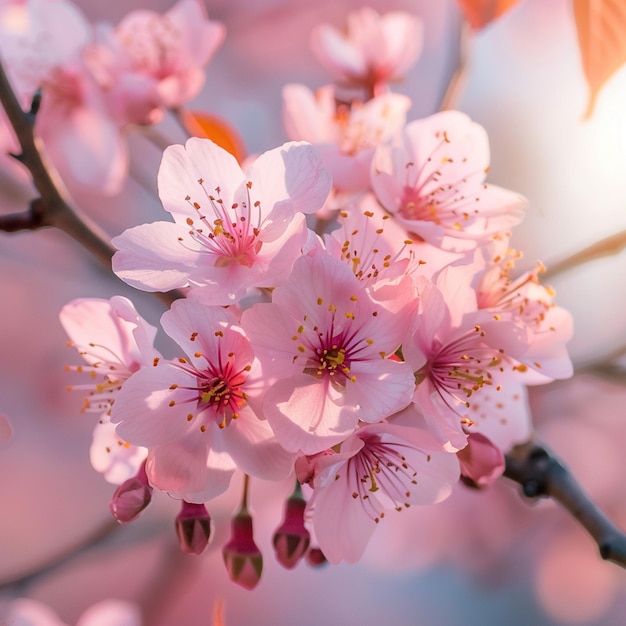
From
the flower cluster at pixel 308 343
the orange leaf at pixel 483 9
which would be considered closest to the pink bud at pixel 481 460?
the flower cluster at pixel 308 343

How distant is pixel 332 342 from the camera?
37 centimetres

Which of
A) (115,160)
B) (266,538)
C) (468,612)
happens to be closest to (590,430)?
(468,612)

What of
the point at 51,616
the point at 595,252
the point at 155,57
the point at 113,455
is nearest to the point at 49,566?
the point at 51,616

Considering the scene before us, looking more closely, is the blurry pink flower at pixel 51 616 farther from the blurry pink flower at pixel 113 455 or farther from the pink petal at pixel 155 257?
the pink petal at pixel 155 257

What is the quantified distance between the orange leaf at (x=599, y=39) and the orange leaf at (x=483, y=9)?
0.09 m

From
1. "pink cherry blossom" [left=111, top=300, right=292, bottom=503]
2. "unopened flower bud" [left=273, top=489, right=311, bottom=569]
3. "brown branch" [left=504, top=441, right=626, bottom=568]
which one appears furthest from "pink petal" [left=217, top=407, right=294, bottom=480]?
"brown branch" [left=504, top=441, right=626, bottom=568]

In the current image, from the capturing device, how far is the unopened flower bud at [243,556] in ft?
1.55

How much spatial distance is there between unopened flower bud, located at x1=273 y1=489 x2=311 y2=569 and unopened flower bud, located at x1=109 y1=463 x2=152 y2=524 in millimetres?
100

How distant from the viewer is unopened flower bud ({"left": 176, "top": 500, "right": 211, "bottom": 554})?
406 millimetres

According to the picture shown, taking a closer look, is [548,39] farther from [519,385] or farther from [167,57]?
[519,385]

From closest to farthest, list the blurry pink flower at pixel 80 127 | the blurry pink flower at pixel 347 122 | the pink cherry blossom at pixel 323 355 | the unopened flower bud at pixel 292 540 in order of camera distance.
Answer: the pink cherry blossom at pixel 323 355
the unopened flower bud at pixel 292 540
the blurry pink flower at pixel 347 122
the blurry pink flower at pixel 80 127

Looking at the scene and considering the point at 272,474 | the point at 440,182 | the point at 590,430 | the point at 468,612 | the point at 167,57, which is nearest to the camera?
the point at 272,474

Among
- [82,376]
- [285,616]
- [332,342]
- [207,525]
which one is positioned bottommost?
[285,616]

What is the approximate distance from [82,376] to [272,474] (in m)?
0.74
